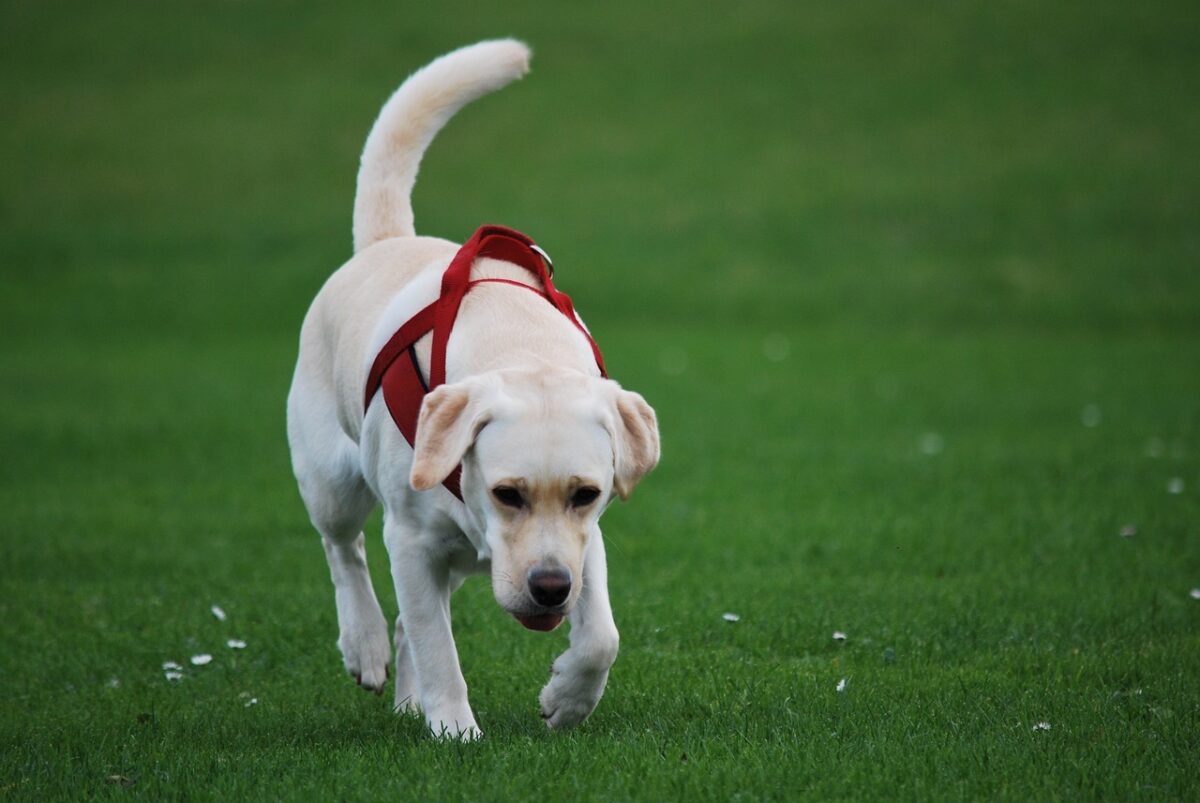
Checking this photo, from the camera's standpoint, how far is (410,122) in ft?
21.1

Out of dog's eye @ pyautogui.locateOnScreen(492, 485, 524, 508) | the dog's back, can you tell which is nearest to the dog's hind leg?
the dog's back

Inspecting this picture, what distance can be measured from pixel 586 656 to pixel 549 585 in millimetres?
526

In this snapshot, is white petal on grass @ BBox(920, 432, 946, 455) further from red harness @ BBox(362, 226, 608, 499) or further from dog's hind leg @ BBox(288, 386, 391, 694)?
red harness @ BBox(362, 226, 608, 499)

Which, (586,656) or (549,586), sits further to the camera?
(586,656)

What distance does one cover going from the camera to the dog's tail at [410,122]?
20.7ft

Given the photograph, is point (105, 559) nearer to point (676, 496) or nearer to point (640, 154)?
point (676, 496)

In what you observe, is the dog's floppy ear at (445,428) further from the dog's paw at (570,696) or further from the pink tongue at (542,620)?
the dog's paw at (570,696)

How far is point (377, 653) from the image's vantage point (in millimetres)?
5742

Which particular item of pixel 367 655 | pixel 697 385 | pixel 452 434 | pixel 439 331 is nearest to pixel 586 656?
pixel 452 434

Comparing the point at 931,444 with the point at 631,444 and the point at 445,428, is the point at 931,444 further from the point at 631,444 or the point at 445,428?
the point at 445,428

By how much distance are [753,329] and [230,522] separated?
1258cm

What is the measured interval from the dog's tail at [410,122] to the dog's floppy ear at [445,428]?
2148 mm

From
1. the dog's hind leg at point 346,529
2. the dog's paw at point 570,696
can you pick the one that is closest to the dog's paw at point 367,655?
the dog's hind leg at point 346,529

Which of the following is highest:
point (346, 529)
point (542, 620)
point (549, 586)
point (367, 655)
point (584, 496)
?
point (584, 496)
